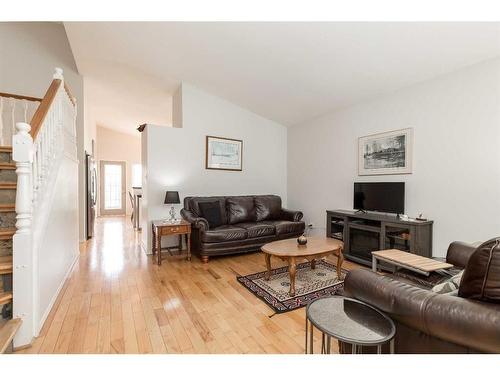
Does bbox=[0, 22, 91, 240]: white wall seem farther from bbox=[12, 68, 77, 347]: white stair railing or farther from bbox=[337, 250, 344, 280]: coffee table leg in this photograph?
bbox=[337, 250, 344, 280]: coffee table leg

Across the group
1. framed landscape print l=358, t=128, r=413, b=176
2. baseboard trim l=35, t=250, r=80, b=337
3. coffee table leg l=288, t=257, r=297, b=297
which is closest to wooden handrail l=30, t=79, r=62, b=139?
baseboard trim l=35, t=250, r=80, b=337

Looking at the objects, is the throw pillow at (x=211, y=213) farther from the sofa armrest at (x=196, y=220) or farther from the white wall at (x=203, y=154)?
the white wall at (x=203, y=154)

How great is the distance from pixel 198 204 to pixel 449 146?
355cm

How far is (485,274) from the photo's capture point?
1.02 metres

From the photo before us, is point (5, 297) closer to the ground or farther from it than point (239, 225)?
closer to the ground

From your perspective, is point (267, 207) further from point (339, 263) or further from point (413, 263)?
point (413, 263)

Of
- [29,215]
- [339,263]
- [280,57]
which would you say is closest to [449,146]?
[339,263]

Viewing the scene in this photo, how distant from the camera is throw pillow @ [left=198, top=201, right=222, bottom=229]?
3.99m

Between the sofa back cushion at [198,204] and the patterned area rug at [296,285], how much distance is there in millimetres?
1419

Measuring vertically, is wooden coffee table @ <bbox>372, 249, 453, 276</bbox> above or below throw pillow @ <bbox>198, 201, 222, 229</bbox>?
below

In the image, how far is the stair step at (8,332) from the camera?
1472mm

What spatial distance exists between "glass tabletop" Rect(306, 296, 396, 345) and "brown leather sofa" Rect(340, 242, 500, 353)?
6 cm

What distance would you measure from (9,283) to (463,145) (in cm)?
452

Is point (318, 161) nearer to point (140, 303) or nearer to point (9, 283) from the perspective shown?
point (140, 303)
